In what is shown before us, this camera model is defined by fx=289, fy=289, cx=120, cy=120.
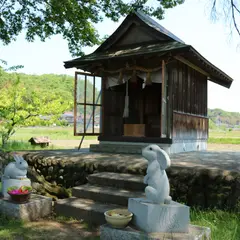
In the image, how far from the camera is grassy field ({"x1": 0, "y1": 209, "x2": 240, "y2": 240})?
415 centimetres

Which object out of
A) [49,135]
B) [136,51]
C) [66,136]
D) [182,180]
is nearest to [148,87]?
[136,51]

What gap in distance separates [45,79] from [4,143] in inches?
2439

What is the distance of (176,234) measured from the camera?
3.67 m

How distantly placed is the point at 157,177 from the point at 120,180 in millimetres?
1809

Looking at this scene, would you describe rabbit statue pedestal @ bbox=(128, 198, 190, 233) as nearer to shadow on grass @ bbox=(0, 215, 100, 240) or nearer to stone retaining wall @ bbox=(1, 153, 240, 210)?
shadow on grass @ bbox=(0, 215, 100, 240)

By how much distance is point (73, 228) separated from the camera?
472 centimetres

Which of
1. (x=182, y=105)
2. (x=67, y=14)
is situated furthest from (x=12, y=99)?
(x=182, y=105)

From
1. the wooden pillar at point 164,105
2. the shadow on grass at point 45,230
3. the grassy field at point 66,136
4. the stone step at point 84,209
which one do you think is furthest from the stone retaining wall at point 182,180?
the grassy field at point 66,136

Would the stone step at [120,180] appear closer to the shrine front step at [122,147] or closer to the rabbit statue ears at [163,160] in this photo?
the rabbit statue ears at [163,160]

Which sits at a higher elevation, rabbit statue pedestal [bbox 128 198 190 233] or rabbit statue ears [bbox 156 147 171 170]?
rabbit statue ears [bbox 156 147 171 170]

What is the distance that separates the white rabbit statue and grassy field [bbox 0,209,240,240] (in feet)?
3.11

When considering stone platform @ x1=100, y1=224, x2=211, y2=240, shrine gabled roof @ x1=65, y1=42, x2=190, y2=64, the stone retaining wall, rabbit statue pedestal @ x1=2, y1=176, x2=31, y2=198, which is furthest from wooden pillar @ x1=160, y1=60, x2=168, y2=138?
stone platform @ x1=100, y1=224, x2=211, y2=240

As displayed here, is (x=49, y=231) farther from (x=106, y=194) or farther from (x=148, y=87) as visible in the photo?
(x=148, y=87)

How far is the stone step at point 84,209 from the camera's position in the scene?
4.75m
